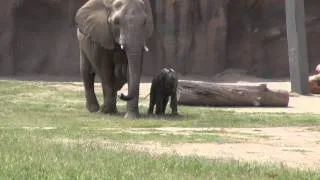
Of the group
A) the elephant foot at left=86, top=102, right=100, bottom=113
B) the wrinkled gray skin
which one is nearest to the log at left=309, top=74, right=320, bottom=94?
the wrinkled gray skin

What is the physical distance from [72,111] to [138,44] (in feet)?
9.75

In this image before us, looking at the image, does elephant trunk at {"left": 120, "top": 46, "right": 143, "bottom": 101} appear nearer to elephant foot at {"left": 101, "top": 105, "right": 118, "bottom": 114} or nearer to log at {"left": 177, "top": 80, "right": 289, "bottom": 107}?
elephant foot at {"left": 101, "top": 105, "right": 118, "bottom": 114}

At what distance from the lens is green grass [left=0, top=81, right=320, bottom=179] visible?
22.0ft

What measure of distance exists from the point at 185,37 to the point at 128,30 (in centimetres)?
2306

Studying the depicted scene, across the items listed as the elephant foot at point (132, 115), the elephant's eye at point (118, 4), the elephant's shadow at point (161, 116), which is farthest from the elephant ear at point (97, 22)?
the elephant foot at point (132, 115)

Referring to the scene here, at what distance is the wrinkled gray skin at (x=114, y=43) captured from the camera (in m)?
15.5

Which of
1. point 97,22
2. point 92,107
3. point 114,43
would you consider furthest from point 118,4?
point 92,107

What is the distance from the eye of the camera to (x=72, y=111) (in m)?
17.5

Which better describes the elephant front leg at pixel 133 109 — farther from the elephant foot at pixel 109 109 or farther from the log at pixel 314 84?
the log at pixel 314 84

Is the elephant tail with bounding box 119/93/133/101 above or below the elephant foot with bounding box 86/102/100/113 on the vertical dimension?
above

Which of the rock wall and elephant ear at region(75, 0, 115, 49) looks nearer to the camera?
elephant ear at region(75, 0, 115, 49)

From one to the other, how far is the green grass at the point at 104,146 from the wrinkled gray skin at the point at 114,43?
0.75 metres

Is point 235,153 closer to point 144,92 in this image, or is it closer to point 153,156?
point 153,156

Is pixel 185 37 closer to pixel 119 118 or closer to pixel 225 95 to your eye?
pixel 225 95
